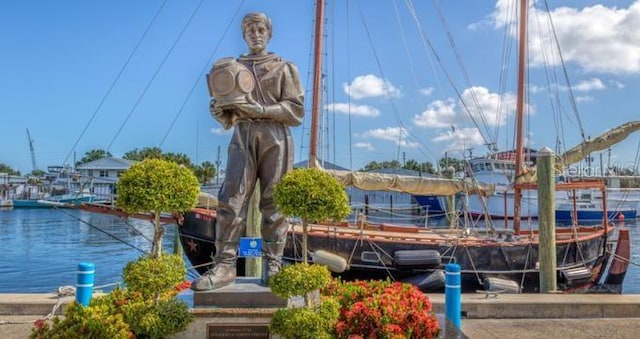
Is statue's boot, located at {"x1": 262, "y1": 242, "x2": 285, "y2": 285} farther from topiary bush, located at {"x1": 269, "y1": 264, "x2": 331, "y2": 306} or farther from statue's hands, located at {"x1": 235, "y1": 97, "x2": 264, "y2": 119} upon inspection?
statue's hands, located at {"x1": 235, "y1": 97, "x2": 264, "y2": 119}

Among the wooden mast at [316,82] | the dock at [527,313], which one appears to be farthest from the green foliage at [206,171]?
the dock at [527,313]

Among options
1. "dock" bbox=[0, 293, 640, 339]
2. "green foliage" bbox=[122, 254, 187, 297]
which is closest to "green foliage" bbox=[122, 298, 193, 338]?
"green foliage" bbox=[122, 254, 187, 297]

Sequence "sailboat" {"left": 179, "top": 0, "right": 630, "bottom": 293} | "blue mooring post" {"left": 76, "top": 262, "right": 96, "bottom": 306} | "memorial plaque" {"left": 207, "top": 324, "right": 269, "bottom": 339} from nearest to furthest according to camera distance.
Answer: "memorial plaque" {"left": 207, "top": 324, "right": 269, "bottom": 339} → "blue mooring post" {"left": 76, "top": 262, "right": 96, "bottom": 306} → "sailboat" {"left": 179, "top": 0, "right": 630, "bottom": 293}

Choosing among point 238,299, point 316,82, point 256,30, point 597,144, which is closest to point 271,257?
point 238,299

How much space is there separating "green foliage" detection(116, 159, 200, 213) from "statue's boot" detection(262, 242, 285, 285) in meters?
1.29

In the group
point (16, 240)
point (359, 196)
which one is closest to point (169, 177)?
point (16, 240)

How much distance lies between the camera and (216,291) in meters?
4.57

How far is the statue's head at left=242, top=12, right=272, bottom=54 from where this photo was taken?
17.0 ft

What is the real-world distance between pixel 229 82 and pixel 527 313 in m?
5.05

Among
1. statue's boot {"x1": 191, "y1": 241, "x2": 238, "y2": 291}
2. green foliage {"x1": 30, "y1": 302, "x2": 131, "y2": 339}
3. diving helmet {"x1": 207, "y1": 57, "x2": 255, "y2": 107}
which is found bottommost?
green foliage {"x1": 30, "y1": 302, "x2": 131, "y2": 339}

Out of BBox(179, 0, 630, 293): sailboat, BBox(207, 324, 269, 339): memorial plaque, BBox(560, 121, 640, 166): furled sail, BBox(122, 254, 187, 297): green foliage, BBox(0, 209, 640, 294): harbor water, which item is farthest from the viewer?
BBox(560, 121, 640, 166): furled sail

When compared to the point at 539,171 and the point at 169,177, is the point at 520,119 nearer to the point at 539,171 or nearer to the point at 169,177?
the point at 539,171

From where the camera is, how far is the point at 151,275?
151 inches

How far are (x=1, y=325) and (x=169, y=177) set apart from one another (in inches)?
144
